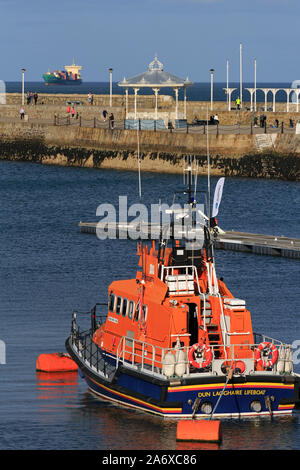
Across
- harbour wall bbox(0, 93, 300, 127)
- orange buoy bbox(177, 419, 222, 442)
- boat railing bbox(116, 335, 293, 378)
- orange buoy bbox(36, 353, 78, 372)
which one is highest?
harbour wall bbox(0, 93, 300, 127)

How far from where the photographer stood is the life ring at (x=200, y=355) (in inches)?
1021

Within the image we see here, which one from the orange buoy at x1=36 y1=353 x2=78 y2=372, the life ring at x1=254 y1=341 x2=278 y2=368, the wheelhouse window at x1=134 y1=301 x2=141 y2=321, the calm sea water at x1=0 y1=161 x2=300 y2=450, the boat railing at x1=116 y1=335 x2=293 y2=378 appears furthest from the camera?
the orange buoy at x1=36 y1=353 x2=78 y2=372

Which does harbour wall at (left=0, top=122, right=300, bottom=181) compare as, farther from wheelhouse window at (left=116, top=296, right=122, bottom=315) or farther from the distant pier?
wheelhouse window at (left=116, top=296, right=122, bottom=315)

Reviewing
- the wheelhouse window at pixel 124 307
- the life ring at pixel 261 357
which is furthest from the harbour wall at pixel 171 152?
the life ring at pixel 261 357

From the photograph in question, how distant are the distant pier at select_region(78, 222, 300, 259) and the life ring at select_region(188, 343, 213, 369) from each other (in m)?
22.5

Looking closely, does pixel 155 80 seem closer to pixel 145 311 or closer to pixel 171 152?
pixel 171 152

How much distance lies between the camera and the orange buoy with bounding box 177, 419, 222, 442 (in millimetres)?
25172

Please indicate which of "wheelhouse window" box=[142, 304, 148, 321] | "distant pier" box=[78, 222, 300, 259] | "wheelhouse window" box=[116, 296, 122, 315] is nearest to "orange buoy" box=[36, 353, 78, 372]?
"wheelhouse window" box=[116, 296, 122, 315]

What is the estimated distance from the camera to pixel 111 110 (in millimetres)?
89625

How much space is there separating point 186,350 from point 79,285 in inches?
656

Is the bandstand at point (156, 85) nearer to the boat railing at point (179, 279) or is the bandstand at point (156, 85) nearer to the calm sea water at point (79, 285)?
the calm sea water at point (79, 285)

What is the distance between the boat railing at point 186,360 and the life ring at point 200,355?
125mm

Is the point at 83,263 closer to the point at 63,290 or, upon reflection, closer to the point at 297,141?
the point at 63,290

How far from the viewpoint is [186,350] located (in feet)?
87.0
